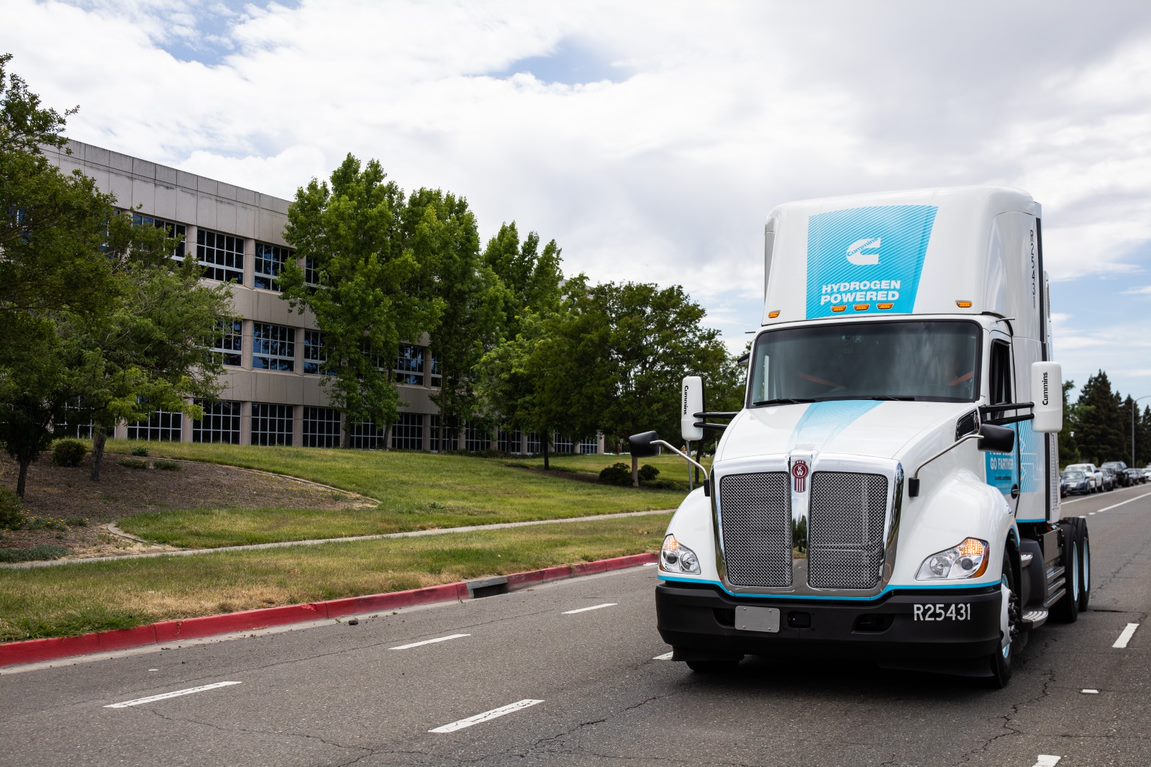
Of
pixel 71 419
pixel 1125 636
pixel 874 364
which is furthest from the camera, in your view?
pixel 71 419

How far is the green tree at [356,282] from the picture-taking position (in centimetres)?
5081

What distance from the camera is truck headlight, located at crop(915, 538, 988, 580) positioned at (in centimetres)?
723

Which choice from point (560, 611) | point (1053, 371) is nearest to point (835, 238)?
point (1053, 371)

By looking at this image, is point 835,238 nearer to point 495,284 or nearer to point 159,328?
point 159,328

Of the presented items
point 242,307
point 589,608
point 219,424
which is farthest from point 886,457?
point 242,307

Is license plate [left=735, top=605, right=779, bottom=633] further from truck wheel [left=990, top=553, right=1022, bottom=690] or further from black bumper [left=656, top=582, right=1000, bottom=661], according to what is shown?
truck wheel [left=990, top=553, right=1022, bottom=690]

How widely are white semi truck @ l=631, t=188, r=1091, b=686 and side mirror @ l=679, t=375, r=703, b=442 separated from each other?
0.07ft

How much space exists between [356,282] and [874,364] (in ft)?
142

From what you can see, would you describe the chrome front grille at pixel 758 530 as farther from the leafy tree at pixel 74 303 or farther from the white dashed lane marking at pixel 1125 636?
the leafy tree at pixel 74 303

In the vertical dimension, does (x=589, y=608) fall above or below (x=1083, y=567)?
below

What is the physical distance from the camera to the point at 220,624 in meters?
11.5

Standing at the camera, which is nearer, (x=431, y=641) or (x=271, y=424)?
(x=431, y=641)

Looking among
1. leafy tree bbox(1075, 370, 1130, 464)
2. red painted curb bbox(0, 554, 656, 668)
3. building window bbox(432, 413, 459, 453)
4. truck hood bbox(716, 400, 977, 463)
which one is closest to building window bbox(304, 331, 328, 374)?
building window bbox(432, 413, 459, 453)

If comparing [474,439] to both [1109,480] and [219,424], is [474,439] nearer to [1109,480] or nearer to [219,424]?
[219,424]
